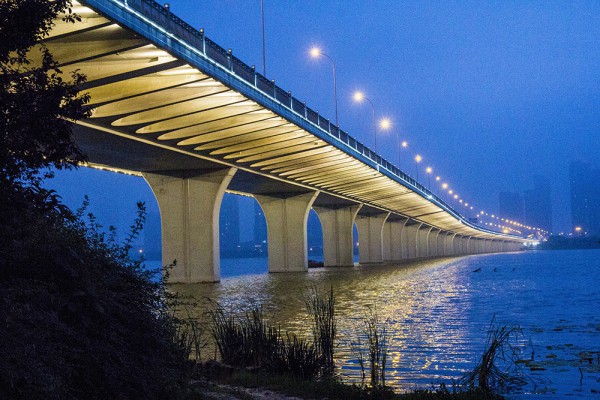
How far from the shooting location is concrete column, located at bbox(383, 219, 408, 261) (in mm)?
111562

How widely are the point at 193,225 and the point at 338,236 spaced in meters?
39.3

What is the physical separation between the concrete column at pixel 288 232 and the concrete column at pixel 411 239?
186ft

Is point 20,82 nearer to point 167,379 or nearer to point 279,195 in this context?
point 167,379

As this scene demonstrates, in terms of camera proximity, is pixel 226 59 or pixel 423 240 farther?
pixel 423 240

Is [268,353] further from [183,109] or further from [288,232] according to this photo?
[288,232]

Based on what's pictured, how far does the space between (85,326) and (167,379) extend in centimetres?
108

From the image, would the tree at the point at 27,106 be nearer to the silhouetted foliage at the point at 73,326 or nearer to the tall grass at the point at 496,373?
the silhouetted foliage at the point at 73,326

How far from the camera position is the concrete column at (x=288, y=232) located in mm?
63844

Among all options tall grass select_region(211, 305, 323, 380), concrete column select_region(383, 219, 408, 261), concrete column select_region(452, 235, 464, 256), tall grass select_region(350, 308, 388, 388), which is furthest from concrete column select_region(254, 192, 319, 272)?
concrete column select_region(452, 235, 464, 256)

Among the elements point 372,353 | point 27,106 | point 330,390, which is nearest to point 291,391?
point 330,390

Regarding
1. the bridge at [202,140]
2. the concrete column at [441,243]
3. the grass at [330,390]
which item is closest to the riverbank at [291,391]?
the grass at [330,390]

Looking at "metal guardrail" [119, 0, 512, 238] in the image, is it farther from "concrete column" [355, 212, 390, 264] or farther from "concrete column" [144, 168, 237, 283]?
"concrete column" [355, 212, 390, 264]

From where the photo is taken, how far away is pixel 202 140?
1480 inches

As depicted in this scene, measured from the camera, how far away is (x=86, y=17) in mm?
18172
